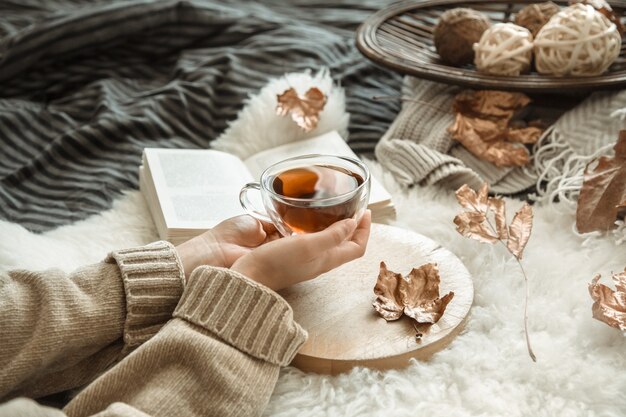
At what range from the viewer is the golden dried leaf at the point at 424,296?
0.80 m

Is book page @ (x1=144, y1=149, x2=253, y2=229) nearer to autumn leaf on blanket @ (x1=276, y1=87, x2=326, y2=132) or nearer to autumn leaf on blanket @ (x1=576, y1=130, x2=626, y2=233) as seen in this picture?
autumn leaf on blanket @ (x1=276, y1=87, x2=326, y2=132)

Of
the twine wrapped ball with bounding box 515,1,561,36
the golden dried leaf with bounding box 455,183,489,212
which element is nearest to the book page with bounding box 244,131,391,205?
the golden dried leaf with bounding box 455,183,489,212

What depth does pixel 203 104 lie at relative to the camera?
54.4 inches

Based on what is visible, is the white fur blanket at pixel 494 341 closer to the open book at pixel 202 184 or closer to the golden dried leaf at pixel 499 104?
the open book at pixel 202 184

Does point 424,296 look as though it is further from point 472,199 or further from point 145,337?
point 145,337

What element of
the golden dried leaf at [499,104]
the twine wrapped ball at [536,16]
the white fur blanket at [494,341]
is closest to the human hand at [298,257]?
the white fur blanket at [494,341]

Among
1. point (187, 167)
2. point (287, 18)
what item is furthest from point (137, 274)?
point (287, 18)

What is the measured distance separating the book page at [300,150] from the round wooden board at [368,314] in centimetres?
30

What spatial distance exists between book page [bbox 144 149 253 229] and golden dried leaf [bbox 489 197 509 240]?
34 cm

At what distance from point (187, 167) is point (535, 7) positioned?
637 millimetres

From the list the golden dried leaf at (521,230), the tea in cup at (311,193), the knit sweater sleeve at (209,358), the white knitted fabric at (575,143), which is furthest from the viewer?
the white knitted fabric at (575,143)

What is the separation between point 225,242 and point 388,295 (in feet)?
0.68

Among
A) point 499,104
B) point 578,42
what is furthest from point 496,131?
point 578,42

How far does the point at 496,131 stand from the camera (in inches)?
45.2
